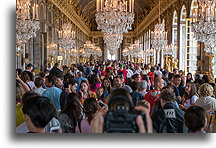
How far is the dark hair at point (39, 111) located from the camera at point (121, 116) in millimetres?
631

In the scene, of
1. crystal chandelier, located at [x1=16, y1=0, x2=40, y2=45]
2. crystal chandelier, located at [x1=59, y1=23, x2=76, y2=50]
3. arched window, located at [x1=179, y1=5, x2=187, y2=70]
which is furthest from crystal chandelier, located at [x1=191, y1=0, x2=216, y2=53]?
arched window, located at [x1=179, y1=5, x2=187, y2=70]

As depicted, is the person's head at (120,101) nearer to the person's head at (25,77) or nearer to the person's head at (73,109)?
the person's head at (73,109)

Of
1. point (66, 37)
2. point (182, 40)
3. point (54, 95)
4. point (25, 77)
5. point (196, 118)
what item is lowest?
point (196, 118)

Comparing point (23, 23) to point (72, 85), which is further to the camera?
point (23, 23)

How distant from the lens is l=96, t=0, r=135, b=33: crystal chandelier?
8.37m

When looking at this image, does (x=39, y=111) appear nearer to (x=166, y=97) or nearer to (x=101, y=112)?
(x=101, y=112)

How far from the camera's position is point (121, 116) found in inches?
140

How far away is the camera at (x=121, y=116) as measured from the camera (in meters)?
3.47

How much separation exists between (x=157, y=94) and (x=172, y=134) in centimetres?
156

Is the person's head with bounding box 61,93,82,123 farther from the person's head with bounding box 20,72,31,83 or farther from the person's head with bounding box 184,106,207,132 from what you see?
the person's head with bounding box 20,72,31,83

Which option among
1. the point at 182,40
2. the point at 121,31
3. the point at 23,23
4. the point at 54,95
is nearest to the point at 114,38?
the point at 121,31

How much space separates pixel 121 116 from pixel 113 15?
5140 millimetres

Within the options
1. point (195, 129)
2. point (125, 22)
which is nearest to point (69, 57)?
point (125, 22)
